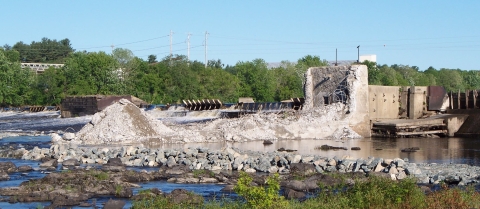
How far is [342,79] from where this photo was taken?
110ft

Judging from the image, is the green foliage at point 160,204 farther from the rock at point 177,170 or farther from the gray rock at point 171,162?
the gray rock at point 171,162

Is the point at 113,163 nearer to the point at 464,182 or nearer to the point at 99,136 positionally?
the point at 99,136

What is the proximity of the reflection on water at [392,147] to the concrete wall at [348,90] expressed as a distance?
1.42 metres

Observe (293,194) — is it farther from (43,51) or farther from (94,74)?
(43,51)

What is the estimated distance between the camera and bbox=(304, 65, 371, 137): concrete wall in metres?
33.0

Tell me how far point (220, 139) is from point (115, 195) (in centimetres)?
1637

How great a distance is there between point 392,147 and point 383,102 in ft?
26.1

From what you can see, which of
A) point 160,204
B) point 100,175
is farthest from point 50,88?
point 160,204

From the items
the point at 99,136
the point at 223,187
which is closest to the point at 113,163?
the point at 223,187

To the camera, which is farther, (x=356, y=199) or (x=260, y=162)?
(x=260, y=162)

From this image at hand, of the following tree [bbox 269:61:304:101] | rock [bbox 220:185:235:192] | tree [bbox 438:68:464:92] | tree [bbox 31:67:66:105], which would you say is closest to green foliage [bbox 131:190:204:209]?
rock [bbox 220:185:235:192]

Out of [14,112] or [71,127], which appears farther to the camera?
[14,112]

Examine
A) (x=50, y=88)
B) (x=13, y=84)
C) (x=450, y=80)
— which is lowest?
(x=50, y=88)

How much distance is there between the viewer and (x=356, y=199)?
12.6 metres
